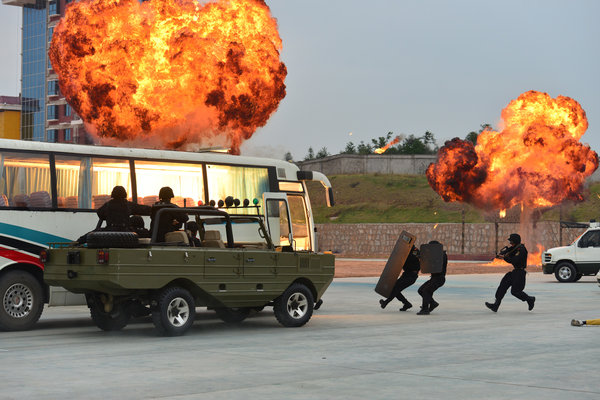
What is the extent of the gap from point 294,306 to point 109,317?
3.17 meters

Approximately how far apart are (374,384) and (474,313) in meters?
10.0

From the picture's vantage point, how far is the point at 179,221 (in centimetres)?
1457

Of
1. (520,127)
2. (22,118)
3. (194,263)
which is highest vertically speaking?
(22,118)

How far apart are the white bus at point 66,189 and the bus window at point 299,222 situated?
0.84m

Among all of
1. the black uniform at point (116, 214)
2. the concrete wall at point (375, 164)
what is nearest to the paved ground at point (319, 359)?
the black uniform at point (116, 214)

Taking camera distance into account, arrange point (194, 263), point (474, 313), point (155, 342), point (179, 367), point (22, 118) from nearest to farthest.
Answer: point (179, 367) < point (155, 342) < point (194, 263) < point (474, 313) < point (22, 118)

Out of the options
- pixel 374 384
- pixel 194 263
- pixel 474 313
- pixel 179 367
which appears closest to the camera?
pixel 374 384

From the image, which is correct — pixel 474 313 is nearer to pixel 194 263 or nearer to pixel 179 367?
pixel 194 263

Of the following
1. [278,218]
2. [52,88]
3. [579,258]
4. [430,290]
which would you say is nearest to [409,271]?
[430,290]

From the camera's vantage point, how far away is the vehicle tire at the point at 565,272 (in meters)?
32.4

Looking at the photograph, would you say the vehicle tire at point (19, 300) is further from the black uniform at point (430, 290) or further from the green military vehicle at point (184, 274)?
the black uniform at point (430, 290)

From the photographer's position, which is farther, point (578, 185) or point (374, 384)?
point (578, 185)

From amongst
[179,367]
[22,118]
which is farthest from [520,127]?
[22,118]

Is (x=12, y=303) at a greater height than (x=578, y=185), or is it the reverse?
(x=578, y=185)
